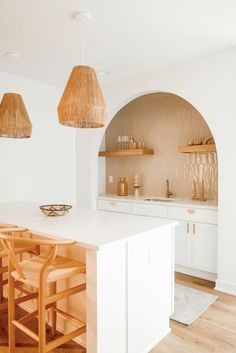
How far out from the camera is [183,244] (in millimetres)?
3420

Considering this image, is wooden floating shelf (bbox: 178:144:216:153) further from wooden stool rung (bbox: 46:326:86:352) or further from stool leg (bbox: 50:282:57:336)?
wooden stool rung (bbox: 46:326:86:352)

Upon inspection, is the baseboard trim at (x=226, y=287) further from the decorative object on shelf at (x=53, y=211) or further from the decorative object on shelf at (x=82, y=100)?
the decorative object on shelf at (x=82, y=100)

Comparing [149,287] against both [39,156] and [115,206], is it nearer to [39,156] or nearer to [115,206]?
[115,206]

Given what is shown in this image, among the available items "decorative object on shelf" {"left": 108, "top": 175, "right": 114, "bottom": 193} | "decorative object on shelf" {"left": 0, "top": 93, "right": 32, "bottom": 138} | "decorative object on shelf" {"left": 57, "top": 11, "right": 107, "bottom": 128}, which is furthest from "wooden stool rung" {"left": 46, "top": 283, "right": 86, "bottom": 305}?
"decorative object on shelf" {"left": 108, "top": 175, "right": 114, "bottom": 193}

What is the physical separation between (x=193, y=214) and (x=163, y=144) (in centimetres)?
141

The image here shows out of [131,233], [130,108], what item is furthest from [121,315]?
[130,108]

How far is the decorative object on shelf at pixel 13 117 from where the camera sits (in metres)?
2.57

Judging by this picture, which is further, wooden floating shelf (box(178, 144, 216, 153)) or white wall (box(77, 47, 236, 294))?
wooden floating shelf (box(178, 144, 216, 153))

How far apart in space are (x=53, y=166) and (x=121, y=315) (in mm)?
2944

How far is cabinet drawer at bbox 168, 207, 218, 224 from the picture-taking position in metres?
3.19

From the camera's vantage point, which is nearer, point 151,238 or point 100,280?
point 100,280

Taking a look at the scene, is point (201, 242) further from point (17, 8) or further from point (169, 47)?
point (17, 8)

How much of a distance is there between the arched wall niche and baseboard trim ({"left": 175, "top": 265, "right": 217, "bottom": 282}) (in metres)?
1.00

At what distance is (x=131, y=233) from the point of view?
6.17ft
